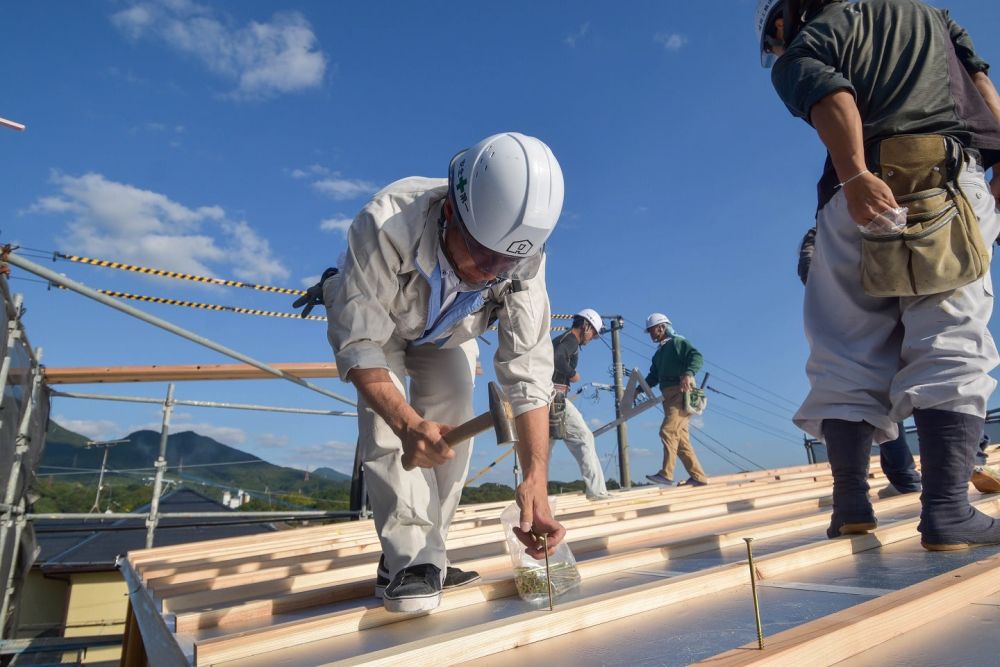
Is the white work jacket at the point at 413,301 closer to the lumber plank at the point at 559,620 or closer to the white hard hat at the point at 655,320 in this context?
the lumber plank at the point at 559,620

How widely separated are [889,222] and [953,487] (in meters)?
0.75

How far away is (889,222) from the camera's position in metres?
1.67

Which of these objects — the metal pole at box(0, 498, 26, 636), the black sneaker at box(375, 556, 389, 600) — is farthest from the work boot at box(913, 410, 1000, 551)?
the metal pole at box(0, 498, 26, 636)

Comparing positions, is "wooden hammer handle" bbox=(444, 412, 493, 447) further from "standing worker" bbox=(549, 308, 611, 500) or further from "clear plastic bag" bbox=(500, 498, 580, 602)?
"standing worker" bbox=(549, 308, 611, 500)

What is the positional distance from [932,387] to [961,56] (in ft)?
4.16

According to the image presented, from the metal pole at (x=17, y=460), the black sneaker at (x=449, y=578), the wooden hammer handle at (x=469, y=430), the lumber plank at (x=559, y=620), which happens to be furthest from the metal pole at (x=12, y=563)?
the wooden hammer handle at (x=469, y=430)

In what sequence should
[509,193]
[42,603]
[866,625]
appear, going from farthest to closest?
[42,603]
[509,193]
[866,625]

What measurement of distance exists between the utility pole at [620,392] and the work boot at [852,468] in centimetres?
990

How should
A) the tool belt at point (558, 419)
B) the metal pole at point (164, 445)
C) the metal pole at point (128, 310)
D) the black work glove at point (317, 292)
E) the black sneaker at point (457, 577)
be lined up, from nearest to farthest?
the black sneaker at point (457, 577), the black work glove at point (317, 292), the metal pole at point (128, 310), the metal pole at point (164, 445), the tool belt at point (558, 419)

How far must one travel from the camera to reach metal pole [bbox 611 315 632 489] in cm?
1209

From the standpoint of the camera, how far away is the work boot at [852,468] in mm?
1812

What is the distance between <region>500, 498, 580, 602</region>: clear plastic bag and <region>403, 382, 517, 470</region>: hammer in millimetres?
361

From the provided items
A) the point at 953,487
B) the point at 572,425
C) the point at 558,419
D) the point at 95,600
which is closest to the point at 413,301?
the point at 953,487

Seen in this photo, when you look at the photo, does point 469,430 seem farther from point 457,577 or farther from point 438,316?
point 457,577
